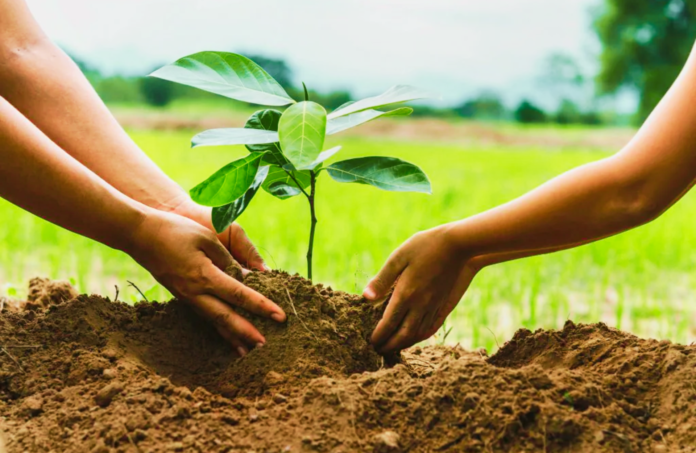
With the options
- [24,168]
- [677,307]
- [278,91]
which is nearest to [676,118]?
[278,91]

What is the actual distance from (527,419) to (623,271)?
275 cm

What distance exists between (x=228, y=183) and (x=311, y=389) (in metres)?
0.52

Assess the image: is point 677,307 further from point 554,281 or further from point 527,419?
point 527,419

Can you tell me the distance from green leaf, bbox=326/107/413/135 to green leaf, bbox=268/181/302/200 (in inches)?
7.6

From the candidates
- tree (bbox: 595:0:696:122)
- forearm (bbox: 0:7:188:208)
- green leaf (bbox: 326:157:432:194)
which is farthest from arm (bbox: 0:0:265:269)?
tree (bbox: 595:0:696:122)

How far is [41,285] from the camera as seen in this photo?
2.09 meters

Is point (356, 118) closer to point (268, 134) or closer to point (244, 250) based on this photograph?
point (268, 134)

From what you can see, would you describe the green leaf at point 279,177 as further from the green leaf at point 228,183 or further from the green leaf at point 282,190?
the green leaf at point 228,183

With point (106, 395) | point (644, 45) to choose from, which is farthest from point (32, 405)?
point (644, 45)

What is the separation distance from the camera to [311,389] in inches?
49.1

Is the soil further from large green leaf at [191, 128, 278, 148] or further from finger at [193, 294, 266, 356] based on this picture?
large green leaf at [191, 128, 278, 148]

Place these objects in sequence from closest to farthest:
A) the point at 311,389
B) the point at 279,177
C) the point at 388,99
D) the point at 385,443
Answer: the point at 385,443
the point at 311,389
the point at 388,99
the point at 279,177

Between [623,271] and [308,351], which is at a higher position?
[623,271]

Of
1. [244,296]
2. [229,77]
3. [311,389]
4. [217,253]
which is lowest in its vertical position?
[311,389]
